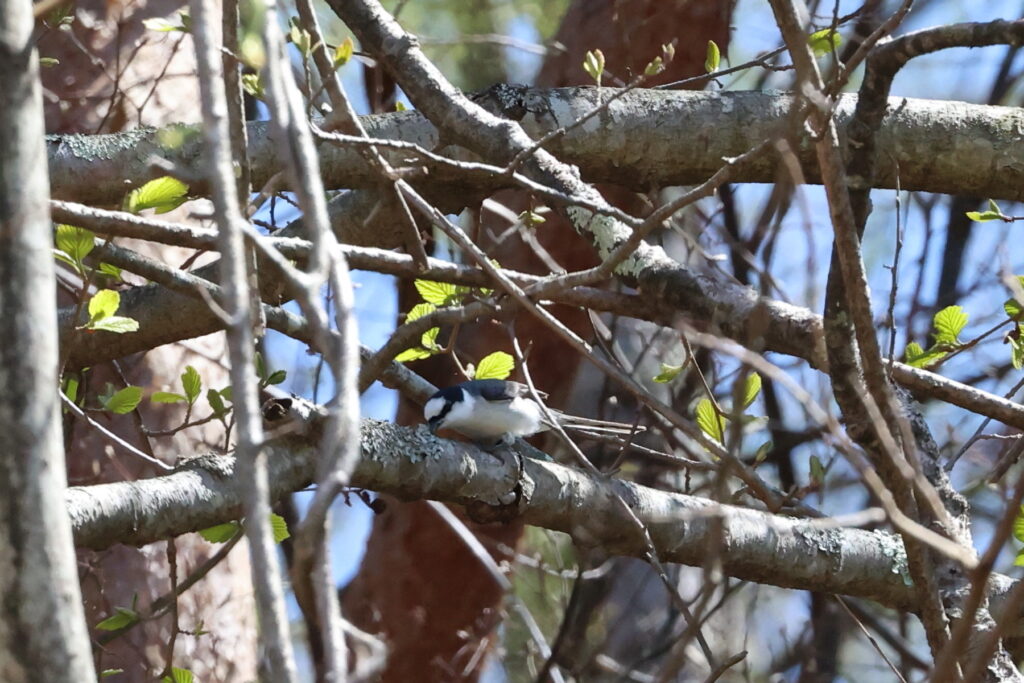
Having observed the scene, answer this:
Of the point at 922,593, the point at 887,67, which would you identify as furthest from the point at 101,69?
the point at 922,593

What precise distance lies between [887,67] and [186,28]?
1.36 m

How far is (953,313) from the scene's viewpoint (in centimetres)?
253

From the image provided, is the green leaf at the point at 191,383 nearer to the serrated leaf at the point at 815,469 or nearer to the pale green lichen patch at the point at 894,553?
the serrated leaf at the point at 815,469

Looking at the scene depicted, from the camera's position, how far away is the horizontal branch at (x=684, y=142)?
2742 millimetres

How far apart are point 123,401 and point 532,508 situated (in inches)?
36.0

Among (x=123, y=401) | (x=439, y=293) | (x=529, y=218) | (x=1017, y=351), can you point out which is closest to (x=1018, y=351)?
(x=1017, y=351)

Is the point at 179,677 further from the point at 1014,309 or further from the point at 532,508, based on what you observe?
the point at 1014,309

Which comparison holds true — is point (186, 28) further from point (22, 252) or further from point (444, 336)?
point (444, 336)

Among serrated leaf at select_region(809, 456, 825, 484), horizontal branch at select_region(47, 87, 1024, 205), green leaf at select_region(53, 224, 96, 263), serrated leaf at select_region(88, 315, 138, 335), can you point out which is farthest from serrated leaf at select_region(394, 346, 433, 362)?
serrated leaf at select_region(809, 456, 825, 484)

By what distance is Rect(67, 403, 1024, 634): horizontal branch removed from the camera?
1.91m

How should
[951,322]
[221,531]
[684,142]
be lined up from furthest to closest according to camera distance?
[684,142] → [951,322] → [221,531]

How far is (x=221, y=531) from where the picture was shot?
208 centimetres

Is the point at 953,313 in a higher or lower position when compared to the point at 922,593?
higher

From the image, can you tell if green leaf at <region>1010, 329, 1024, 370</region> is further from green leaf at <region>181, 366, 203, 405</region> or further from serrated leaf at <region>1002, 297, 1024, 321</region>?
green leaf at <region>181, 366, 203, 405</region>
